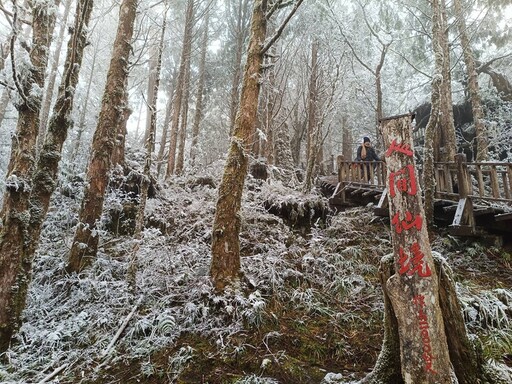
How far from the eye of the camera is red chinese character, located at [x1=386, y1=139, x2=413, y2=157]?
3.02 m

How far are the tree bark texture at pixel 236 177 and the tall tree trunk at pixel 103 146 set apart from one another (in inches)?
98.5

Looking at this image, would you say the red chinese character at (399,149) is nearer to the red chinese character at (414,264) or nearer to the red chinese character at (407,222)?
the red chinese character at (407,222)

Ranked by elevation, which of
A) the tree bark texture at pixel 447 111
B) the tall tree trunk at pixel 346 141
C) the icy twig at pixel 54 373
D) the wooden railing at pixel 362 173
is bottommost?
the icy twig at pixel 54 373

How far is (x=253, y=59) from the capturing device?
555 cm

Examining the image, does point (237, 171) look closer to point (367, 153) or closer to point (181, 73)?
point (367, 153)

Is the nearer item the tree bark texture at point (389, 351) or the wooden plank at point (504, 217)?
the tree bark texture at point (389, 351)

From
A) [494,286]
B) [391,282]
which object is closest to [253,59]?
[391,282]

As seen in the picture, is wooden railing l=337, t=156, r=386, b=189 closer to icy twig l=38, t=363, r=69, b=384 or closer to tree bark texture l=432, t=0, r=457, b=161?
tree bark texture l=432, t=0, r=457, b=161

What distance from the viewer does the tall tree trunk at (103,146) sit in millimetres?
5656

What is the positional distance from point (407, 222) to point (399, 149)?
0.73 m

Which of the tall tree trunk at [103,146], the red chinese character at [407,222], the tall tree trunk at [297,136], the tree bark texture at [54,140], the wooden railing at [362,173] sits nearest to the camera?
the red chinese character at [407,222]

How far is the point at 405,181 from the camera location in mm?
3002

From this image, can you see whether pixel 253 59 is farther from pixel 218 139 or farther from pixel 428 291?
pixel 218 139

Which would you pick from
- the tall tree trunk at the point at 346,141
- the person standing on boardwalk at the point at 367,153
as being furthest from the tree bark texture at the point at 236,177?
the tall tree trunk at the point at 346,141
